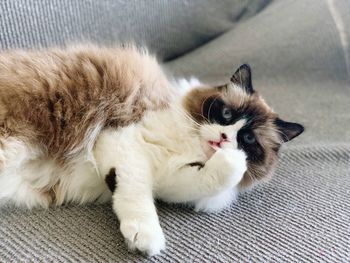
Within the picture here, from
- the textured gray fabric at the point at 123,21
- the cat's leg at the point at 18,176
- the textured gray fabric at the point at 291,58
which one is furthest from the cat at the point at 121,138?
the textured gray fabric at the point at 291,58

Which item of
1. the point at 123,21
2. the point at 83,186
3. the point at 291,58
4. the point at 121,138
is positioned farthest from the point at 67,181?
the point at 291,58

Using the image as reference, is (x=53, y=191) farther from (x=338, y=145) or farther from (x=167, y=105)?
(x=338, y=145)

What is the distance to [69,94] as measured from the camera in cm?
109

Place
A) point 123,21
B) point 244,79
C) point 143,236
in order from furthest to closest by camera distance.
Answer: point 123,21 → point 244,79 → point 143,236

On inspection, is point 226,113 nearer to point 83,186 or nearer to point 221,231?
point 221,231

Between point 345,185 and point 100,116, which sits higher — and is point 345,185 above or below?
below

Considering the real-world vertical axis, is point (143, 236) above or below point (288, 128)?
below

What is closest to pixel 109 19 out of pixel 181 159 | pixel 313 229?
pixel 181 159

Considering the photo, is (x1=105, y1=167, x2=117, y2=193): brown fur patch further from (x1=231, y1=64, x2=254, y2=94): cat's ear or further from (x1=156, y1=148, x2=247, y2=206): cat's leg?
(x1=231, y1=64, x2=254, y2=94): cat's ear

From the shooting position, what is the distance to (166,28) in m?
1.85

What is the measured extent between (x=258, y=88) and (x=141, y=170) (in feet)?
3.05

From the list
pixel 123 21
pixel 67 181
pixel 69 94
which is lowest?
pixel 67 181

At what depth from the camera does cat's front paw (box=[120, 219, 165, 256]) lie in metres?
0.87

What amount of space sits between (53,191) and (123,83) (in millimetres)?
356
